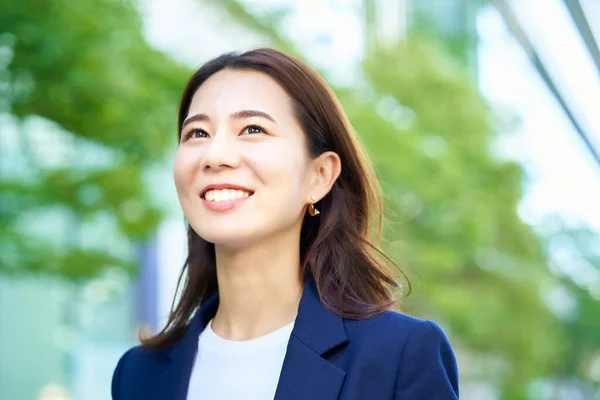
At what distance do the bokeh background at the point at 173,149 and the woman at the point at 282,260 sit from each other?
1746 millimetres

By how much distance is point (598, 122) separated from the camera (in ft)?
20.7

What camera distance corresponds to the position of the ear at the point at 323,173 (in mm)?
2209

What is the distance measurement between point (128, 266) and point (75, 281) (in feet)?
1.19

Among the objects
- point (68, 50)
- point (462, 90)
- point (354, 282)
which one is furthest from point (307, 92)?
point (462, 90)

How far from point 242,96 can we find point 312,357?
63 cm

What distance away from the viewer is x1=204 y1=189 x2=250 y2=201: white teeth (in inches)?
80.3

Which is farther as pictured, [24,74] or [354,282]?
[24,74]

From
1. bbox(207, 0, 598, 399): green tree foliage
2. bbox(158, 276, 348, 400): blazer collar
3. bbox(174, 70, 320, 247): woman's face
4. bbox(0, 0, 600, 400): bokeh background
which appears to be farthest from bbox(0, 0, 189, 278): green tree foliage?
bbox(207, 0, 598, 399): green tree foliage

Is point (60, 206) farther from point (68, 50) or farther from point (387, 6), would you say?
point (387, 6)

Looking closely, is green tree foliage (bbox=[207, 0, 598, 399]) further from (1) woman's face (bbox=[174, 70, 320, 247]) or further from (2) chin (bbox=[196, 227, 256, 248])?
(2) chin (bbox=[196, 227, 256, 248])

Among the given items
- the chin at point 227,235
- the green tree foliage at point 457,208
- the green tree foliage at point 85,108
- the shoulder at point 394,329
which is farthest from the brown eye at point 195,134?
the green tree foliage at point 457,208

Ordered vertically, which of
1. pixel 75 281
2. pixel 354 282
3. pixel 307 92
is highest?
pixel 75 281

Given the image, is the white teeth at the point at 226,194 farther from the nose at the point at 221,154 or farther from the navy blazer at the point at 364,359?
the navy blazer at the point at 364,359

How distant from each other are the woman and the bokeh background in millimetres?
1746
